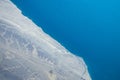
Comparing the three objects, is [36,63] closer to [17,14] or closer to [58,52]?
[58,52]

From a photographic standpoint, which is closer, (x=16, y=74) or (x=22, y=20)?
(x=16, y=74)

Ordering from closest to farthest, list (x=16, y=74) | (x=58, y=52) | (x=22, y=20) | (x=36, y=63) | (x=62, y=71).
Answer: (x=16, y=74), (x=36, y=63), (x=62, y=71), (x=58, y=52), (x=22, y=20)

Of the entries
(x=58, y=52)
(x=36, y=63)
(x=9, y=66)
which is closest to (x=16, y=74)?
(x=9, y=66)

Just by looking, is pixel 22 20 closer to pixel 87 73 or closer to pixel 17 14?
pixel 17 14

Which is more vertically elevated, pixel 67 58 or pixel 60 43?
pixel 60 43

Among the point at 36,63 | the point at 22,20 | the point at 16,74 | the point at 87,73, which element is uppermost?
the point at 22,20

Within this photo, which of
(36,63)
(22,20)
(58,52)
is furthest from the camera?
(22,20)

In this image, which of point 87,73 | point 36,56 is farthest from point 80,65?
point 36,56
